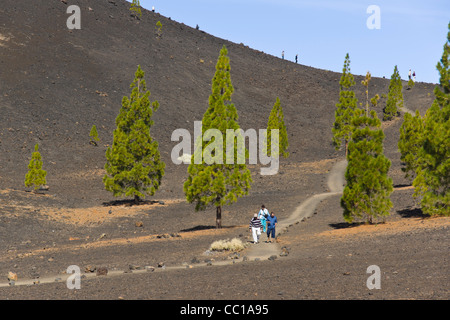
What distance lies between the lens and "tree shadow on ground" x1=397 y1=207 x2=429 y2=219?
28.0 meters

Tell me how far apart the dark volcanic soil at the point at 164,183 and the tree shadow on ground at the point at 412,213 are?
29 centimetres

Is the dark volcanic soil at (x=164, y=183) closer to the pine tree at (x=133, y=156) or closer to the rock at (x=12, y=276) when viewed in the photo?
the rock at (x=12, y=276)

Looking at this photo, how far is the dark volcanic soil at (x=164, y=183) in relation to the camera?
609 inches

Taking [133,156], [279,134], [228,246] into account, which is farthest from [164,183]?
[228,246]

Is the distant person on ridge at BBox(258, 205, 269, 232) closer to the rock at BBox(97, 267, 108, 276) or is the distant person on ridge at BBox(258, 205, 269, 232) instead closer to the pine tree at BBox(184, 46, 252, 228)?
the pine tree at BBox(184, 46, 252, 228)

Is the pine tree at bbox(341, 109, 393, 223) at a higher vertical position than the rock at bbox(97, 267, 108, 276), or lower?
higher

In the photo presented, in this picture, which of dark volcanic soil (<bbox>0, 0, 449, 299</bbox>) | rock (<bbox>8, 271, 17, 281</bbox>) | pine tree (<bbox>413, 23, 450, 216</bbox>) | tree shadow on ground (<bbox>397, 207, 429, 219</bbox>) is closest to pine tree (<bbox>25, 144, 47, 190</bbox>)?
dark volcanic soil (<bbox>0, 0, 449, 299</bbox>)

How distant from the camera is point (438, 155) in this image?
1053 inches

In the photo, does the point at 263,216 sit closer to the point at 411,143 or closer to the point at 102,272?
the point at 102,272

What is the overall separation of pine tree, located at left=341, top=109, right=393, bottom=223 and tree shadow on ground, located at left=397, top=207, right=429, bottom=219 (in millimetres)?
2692

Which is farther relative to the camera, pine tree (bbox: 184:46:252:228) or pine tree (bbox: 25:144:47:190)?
pine tree (bbox: 25:144:47:190)

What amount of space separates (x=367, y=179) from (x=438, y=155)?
4.02 meters

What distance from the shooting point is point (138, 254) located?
2289 cm
